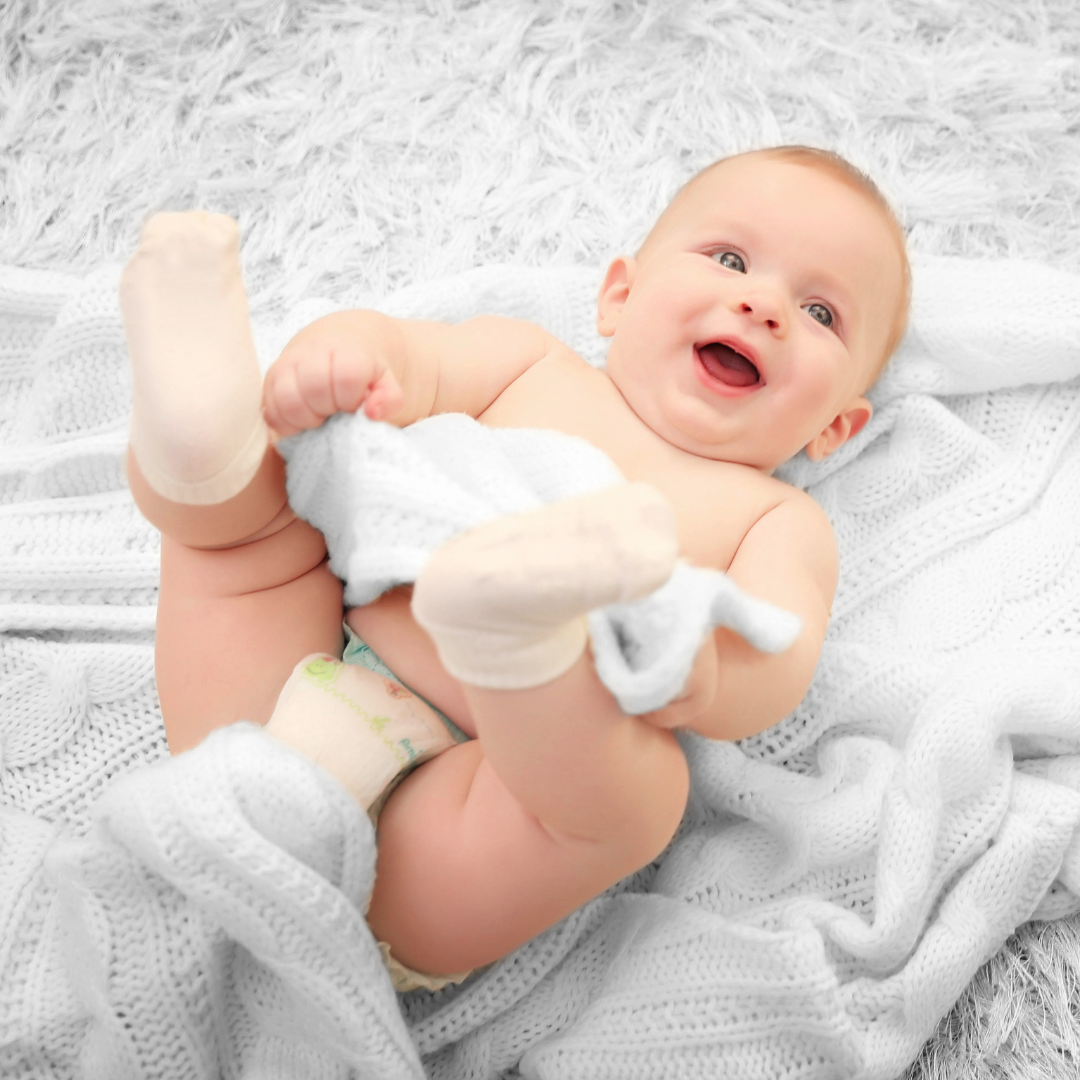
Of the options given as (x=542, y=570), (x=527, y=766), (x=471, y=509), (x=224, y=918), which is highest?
(x=542, y=570)

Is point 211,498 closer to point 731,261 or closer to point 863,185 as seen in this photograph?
point 731,261

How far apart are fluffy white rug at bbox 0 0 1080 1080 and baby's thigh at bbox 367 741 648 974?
734mm

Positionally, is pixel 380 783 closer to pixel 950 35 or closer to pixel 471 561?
pixel 471 561

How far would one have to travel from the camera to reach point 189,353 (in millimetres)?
908

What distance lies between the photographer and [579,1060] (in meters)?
1.04

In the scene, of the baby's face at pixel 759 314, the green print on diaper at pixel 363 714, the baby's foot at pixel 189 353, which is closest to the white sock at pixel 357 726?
the green print on diaper at pixel 363 714

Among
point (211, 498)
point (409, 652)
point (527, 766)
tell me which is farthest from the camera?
point (409, 652)

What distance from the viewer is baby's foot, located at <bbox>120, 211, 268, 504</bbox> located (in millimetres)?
898

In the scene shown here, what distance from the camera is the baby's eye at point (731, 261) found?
3.87ft

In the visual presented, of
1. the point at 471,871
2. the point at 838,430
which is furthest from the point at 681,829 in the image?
the point at 838,430

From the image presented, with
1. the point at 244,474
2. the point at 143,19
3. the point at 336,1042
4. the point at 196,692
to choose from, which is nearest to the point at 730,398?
the point at 244,474

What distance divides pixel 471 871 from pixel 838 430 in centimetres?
66

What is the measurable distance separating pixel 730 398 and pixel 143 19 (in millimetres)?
1011

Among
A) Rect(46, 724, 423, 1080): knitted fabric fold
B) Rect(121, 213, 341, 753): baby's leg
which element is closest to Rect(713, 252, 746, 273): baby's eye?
Rect(121, 213, 341, 753): baby's leg
